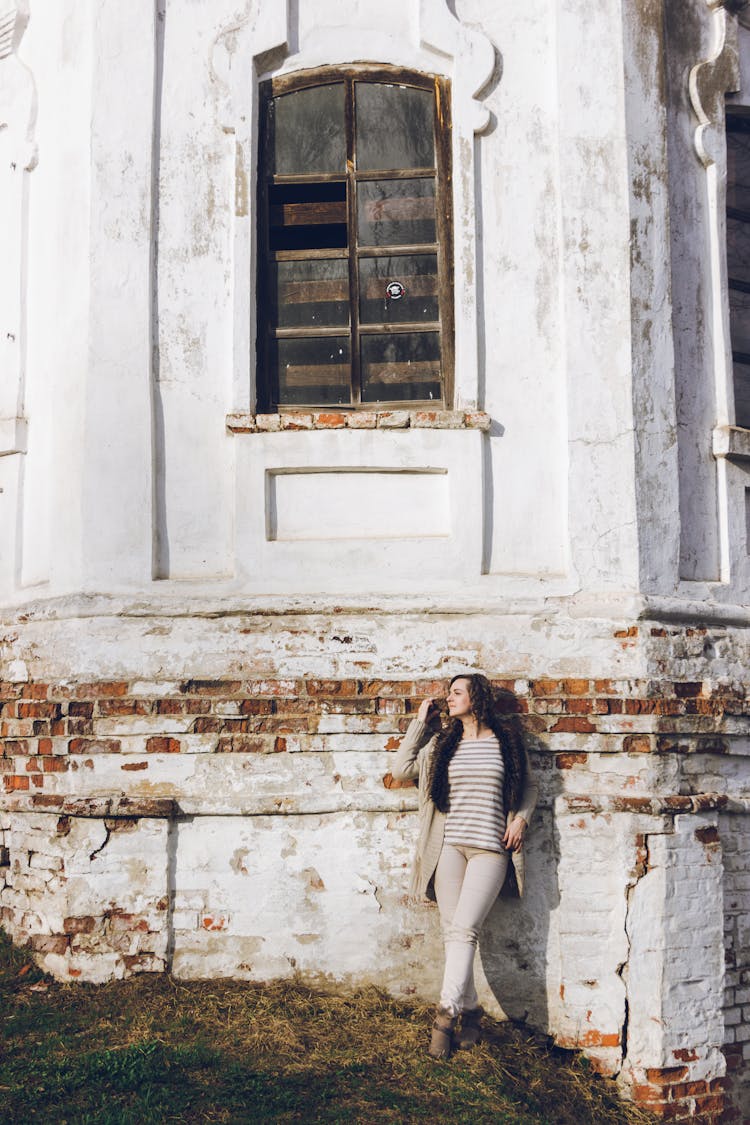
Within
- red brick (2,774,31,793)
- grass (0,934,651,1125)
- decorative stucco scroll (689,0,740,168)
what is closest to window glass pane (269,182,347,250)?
decorative stucco scroll (689,0,740,168)

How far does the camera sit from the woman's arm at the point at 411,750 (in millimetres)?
6082

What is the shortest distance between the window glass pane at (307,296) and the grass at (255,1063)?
3.37 m

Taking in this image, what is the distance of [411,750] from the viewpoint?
6.09 meters

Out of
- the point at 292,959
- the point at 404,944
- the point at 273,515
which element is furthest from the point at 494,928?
the point at 273,515

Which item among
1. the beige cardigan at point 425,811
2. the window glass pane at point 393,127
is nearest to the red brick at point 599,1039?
the beige cardigan at point 425,811

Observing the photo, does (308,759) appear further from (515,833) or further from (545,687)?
(545,687)

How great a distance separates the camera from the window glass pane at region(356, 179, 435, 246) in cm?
693

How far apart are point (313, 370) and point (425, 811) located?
2.40 meters

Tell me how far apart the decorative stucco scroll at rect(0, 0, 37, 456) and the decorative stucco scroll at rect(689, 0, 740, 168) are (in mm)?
3717

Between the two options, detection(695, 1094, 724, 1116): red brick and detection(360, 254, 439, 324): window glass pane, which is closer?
detection(695, 1094, 724, 1116): red brick

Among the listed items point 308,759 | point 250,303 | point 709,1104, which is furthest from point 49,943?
point 250,303

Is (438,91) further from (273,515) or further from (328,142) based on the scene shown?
(273,515)

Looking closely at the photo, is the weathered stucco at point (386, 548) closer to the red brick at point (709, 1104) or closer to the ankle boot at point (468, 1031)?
the red brick at point (709, 1104)

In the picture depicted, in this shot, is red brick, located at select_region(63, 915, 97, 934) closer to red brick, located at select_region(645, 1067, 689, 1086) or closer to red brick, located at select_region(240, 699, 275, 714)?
red brick, located at select_region(240, 699, 275, 714)
